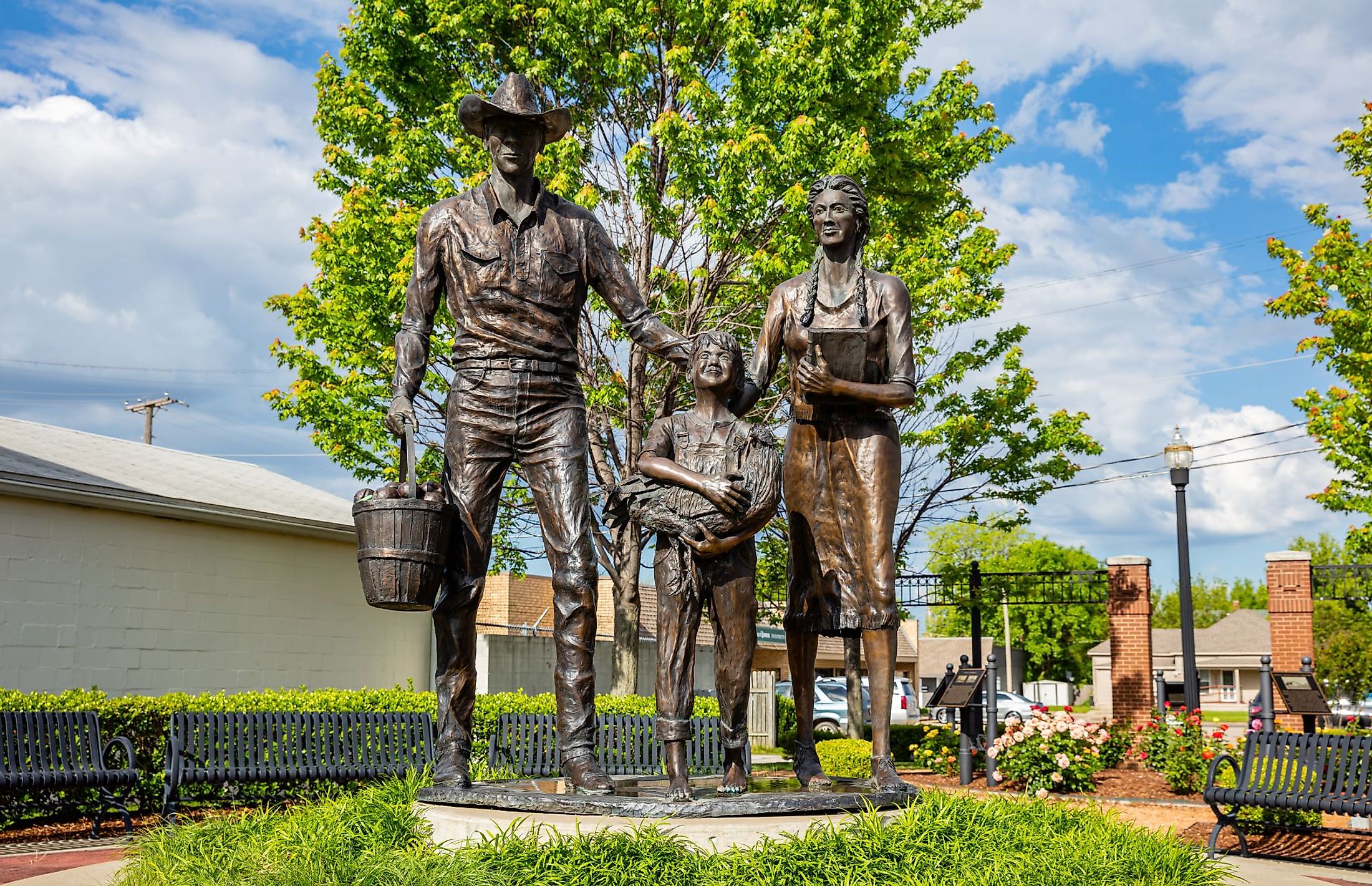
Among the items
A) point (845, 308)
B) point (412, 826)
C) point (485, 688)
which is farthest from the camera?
point (485, 688)

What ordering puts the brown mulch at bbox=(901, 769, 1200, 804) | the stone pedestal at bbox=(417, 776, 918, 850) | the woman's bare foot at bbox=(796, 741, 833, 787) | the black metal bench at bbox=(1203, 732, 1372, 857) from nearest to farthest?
the stone pedestal at bbox=(417, 776, 918, 850) < the woman's bare foot at bbox=(796, 741, 833, 787) < the black metal bench at bbox=(1203, 732, 1372, 857) < the brown mulch at bbox=(901, 769, 1200, 804)

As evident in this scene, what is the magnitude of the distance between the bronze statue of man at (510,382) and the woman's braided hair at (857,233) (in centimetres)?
67

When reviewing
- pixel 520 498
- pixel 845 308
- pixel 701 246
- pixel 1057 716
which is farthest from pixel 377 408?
pixel 845 308

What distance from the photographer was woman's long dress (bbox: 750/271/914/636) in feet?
17.3

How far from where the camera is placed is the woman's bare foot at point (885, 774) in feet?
16.3

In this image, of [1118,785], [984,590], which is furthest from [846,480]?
[984,590]

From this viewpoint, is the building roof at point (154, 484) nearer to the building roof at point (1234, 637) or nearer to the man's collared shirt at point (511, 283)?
the man's collared shirt at point (511, 283)

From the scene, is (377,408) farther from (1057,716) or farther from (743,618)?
(743,618)

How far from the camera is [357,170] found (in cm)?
1478

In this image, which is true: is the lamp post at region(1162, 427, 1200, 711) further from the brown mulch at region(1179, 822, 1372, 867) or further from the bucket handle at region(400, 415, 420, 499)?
the bucket handle at region(400, 415, 420, 499)

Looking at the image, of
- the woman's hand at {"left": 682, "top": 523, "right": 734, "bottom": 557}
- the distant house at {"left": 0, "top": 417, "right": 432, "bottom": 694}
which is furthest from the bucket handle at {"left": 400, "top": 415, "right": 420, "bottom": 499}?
the distant house at {"left": 0, "top": 417, "right": 432, "bottom": 694}

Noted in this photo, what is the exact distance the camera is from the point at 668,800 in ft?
14.7

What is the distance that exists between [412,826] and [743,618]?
156cm

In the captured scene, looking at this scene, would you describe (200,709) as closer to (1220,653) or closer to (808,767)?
(808,767)
